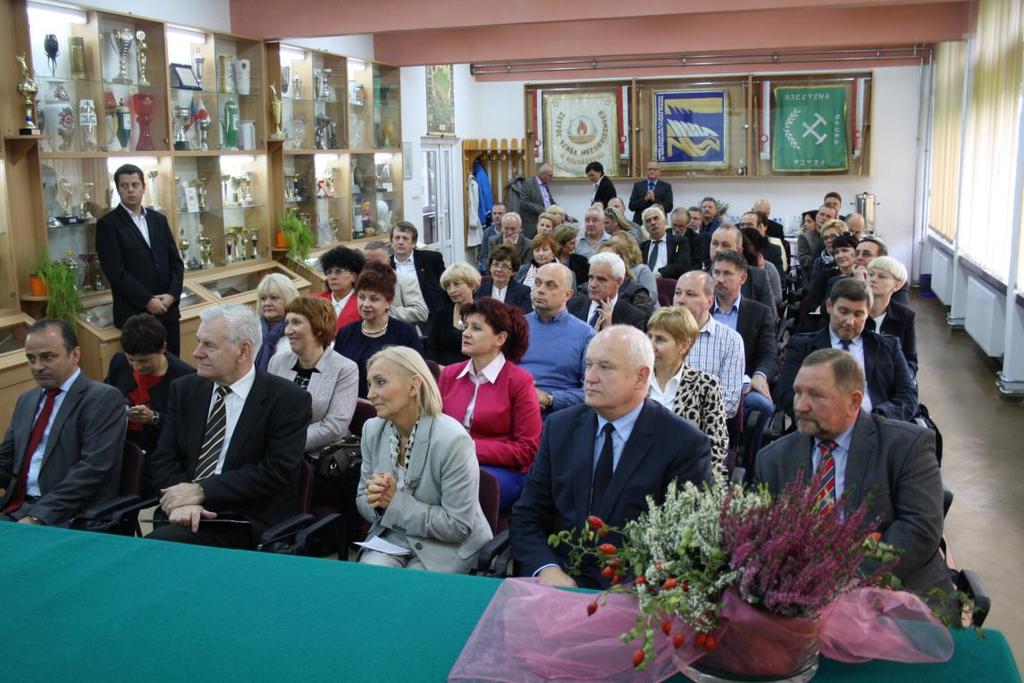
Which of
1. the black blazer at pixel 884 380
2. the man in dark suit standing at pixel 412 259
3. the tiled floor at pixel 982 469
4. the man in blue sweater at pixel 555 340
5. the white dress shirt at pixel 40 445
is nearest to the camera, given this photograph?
the white dress shirt at pixel 40 445

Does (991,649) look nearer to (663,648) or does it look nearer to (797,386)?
(663,648)

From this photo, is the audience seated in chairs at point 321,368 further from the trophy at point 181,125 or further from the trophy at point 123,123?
the trophy at point 181,125

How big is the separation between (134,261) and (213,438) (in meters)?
A: 4.05

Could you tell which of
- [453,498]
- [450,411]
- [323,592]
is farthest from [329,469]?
[323,592]

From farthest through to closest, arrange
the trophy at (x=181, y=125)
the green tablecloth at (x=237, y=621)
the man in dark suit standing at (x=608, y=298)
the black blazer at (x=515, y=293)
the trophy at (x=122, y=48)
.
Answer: the trophy at (x=181, y=125)
the trophy at (x=122, y=48)
the black blazer at (x=515, y=293)
the man in dark suit standing at (x=608, y=298)
the green tablecloth at (x=237, y=621)

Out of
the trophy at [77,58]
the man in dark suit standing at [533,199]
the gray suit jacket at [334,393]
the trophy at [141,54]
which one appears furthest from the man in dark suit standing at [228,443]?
the man in dark suit standing at [533,199]

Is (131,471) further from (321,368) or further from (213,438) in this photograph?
(321,368)

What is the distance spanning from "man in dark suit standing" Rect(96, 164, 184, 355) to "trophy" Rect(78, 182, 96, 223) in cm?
28

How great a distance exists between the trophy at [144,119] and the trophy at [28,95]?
4.09 feet

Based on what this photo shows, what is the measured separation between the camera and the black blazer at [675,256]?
30.5 feet

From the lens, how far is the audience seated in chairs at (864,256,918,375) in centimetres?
Answer: 576

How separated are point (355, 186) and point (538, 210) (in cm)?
311

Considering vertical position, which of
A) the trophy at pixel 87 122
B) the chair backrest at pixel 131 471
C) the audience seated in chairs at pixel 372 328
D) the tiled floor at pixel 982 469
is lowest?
the tiled floor at pixel 982 469

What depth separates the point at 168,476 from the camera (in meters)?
3.87
